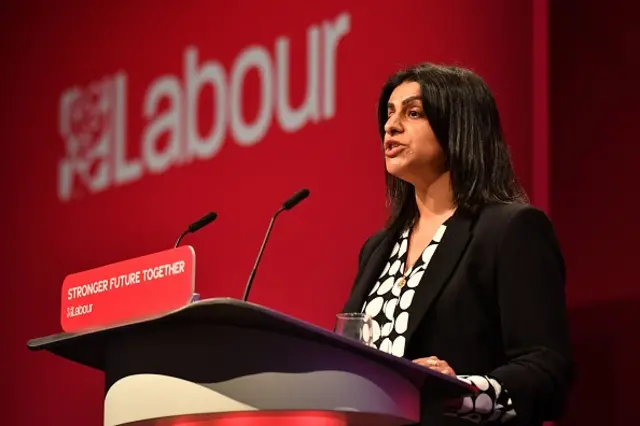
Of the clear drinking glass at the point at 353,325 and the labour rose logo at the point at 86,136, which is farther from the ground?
the labour rose logo at the point at 86,136

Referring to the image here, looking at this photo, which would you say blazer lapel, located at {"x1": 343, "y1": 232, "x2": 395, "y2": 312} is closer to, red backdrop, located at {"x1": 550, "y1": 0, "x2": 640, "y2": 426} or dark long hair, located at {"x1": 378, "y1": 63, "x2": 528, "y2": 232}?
dark long hair, located at {"x1": 378, "y1": 63, "x2": 528, "y2": 232}

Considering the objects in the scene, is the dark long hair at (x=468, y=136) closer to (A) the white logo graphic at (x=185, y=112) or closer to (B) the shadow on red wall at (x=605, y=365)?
(B) the shadow on red wall at (x=605, y=365)

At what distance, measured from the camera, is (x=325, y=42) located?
3471 mm

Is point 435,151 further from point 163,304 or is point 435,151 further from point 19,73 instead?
point 19,73

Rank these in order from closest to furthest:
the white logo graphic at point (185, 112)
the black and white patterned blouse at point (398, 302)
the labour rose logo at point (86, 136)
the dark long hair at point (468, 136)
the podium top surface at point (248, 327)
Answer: the podium top surface at point (248, 327) → the black and white patterned blouse at point (398, 302) → the dark long hair at point (468, 136) → the white logo graphic at point (185, 112) → the labour rose logo at point (86, 136)

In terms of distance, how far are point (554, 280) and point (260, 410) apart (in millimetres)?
879

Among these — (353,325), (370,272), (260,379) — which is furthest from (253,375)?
(370,272)

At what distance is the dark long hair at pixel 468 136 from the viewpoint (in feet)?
7.97

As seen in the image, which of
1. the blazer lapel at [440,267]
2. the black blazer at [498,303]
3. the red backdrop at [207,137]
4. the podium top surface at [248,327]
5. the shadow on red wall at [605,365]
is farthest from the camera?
the red backdrop at [207,137]

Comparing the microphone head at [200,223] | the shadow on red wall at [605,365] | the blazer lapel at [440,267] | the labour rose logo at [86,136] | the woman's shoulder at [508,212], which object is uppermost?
the labour rose logo at [86,136]

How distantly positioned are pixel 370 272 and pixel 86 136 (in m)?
1.85

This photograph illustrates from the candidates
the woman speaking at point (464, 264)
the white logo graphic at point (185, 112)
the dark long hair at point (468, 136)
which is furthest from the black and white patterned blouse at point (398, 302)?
the white logo graphic at point (185, 112)

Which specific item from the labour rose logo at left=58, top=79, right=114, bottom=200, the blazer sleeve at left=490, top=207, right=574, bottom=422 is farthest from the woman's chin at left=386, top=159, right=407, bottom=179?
the labour rose logo at left=58, top=79, right=114, bottom=200

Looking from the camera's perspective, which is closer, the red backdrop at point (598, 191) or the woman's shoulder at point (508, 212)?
the woman's shoulder at point (508, 212)
